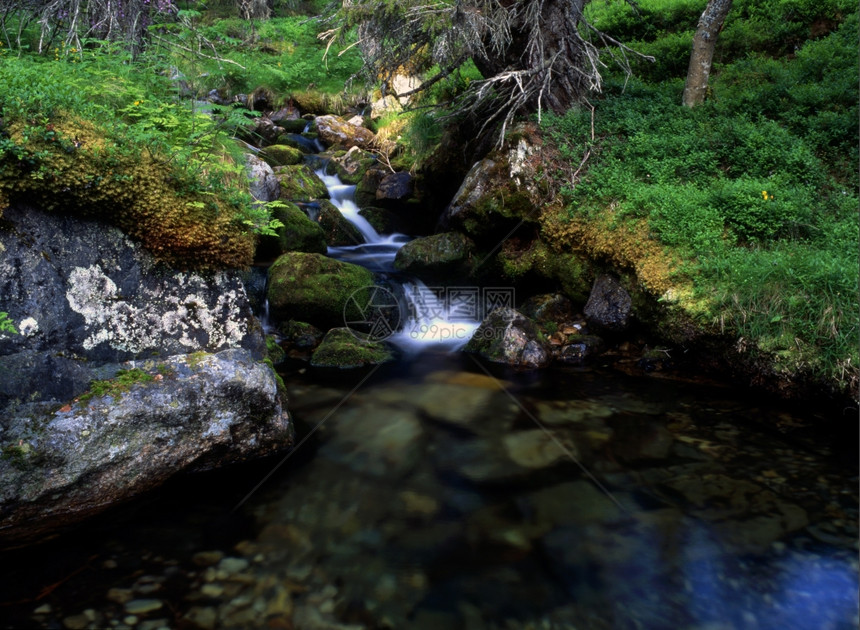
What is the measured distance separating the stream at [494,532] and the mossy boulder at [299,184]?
6710 millimetres

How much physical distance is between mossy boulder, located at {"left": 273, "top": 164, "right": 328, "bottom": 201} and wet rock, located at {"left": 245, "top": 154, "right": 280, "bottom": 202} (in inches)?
29.1

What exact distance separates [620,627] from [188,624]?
7.88 feet

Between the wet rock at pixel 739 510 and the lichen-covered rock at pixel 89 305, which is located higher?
the lichen-covered rock at pixel 89 305

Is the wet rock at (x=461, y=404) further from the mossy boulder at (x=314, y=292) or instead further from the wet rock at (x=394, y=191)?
the wet rock at (x=394, y=191)

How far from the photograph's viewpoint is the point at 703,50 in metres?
8.68

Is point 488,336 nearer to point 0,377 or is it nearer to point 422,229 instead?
point 422,229

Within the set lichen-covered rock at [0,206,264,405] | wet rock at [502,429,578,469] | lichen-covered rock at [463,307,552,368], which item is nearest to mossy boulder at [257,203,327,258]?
lichen-covered rock at [463,307,552,368]

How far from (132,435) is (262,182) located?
7.09 meters

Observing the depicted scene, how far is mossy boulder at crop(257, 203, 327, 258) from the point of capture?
29.2 feet

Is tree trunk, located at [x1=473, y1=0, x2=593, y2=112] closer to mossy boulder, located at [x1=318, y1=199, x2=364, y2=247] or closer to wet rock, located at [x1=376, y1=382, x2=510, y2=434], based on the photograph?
mossy boulder, located at [x1=318, y1=199, x2=364, y2=247]

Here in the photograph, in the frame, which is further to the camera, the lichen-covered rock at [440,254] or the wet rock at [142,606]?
the lichen-covered rock at [440,254]

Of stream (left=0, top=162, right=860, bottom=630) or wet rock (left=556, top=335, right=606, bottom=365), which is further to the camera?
wet rock (left=556, top=335, right=606, bottom=365)

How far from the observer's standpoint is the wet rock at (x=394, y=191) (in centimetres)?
1199

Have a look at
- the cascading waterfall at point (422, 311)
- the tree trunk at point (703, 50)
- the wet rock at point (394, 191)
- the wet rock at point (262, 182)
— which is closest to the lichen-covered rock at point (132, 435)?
the cascading waterfall at point (422, 311)
